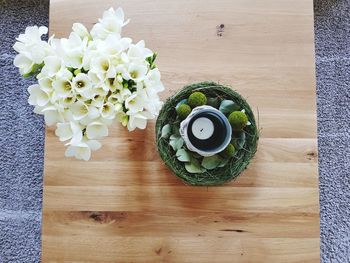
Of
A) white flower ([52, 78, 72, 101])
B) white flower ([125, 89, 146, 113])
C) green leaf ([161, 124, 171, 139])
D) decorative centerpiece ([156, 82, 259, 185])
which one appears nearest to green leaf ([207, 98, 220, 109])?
decorative centerpiece ([156, 82, 259, 185])

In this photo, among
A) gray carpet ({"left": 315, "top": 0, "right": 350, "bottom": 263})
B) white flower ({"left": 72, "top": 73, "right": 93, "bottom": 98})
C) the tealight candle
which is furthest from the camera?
gray carpet ({"left": 315, "top": 0, "right": 350, "bottom": 263})

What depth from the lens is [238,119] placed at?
86 cm

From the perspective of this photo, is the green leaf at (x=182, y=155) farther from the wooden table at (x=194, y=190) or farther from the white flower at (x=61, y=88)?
the white flower at (x=61, y=88)

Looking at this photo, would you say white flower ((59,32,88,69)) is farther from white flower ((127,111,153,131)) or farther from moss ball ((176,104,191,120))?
moss ball ((176,104,191,120))

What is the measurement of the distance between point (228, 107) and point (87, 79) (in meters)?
0.33

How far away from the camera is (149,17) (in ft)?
3.29

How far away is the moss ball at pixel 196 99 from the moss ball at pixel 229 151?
11cm

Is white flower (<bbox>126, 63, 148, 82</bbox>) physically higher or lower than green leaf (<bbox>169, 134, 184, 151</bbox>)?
higher

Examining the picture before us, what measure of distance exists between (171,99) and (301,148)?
0.33 metres

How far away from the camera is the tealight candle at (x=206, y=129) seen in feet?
2.79

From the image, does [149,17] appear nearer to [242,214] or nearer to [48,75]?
[48,75]

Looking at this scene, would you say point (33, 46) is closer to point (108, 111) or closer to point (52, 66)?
point (52, 66)

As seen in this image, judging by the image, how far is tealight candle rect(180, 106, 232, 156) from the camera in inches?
33.4

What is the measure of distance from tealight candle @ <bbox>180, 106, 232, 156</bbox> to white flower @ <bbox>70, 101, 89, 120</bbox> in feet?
0.73
